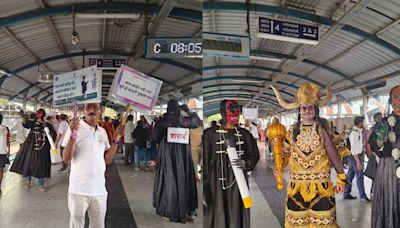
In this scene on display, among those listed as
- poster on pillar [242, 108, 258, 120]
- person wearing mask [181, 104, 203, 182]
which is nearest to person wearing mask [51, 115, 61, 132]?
person wearing mask [181, 104, 203, 182]

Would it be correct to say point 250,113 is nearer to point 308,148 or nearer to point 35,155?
point 308,148

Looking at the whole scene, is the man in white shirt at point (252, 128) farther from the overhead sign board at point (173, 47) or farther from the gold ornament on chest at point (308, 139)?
the overhead sign board at point (173, 47)

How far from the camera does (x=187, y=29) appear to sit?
123 centimetres

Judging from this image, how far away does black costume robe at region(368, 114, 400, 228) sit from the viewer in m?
1.59

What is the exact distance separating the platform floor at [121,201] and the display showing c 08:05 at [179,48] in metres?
0.44

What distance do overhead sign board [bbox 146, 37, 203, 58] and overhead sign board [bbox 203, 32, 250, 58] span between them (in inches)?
2.1

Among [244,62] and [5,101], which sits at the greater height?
[244,62]

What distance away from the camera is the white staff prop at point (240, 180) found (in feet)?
4.07

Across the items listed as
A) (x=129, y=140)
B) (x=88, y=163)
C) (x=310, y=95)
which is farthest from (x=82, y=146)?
(x=310, y=95)

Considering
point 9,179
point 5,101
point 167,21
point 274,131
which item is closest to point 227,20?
point 167,21

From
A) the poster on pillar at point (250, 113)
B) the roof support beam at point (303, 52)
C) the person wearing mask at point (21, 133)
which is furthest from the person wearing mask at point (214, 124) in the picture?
the person wearing mask at point (21, 133)

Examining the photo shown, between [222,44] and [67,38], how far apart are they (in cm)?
56

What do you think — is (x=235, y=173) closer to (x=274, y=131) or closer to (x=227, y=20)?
(x=274, y=131)

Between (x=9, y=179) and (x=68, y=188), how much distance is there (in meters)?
0.21
